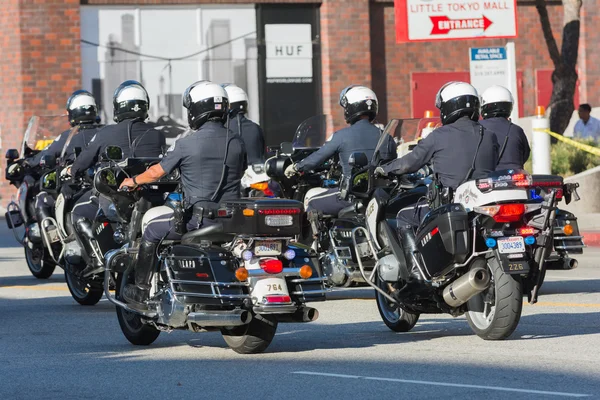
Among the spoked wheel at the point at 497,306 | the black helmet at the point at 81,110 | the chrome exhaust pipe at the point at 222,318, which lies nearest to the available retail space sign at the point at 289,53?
the black helmet at the point at 81,110

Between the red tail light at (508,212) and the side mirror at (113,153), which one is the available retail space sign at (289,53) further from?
the red tail light at (508,212)

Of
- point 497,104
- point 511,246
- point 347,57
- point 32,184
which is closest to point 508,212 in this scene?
point 511,246

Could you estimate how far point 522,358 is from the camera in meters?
9.47

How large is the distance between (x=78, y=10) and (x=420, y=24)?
28.9ft

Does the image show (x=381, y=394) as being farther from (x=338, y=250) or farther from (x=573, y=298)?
(x=573, y=298)

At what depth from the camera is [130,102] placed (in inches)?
531

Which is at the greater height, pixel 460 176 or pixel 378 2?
pixel 378 2

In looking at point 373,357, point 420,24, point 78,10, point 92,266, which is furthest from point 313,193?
point 78,10

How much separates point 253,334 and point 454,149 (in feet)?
6.89

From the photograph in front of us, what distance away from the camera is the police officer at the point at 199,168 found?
10.2 metres

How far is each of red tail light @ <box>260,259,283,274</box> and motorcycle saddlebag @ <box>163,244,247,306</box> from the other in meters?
0.19

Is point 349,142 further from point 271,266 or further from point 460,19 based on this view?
point 460,19

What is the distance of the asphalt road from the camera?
8438 mm

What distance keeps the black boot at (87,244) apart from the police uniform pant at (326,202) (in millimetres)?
→ 2106
